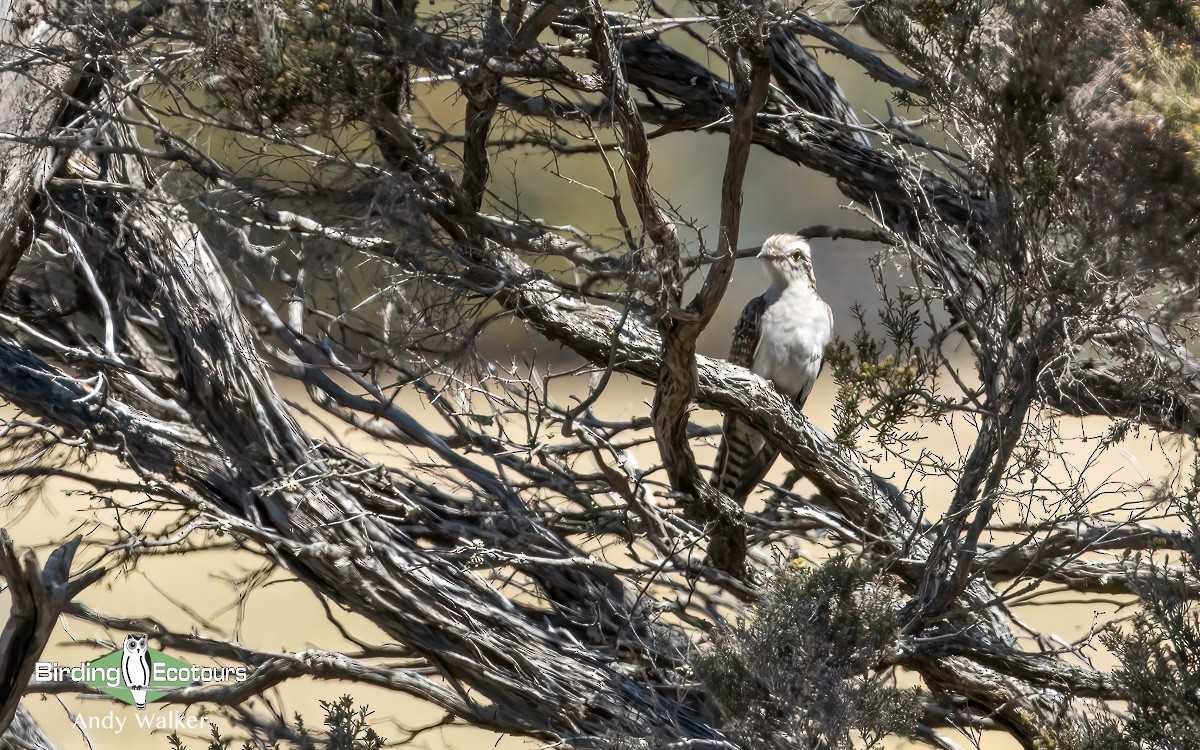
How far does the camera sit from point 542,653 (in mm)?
2943

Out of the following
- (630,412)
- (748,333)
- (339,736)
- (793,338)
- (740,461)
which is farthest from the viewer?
(630,412)

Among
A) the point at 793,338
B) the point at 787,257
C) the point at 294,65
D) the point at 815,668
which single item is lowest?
the point at 815,668

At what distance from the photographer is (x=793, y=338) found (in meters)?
4.55

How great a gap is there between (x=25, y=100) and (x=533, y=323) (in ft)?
5.37

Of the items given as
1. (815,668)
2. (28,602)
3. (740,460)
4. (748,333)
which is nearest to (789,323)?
(748,333)

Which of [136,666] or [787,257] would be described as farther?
[787,257]

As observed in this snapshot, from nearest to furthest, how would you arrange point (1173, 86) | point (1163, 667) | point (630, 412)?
point (1173, 86), point (1163, 667), point (630, 412)

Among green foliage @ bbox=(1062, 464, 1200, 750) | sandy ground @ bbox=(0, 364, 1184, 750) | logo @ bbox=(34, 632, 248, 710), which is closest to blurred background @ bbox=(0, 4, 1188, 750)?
sandy ground @ bbox=(0, 364, 1184, 750)

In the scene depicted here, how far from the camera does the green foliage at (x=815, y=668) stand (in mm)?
2240

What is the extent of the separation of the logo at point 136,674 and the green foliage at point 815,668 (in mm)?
1572

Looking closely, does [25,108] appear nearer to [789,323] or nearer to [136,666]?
[136,666]

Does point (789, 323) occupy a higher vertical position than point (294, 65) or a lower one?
higher

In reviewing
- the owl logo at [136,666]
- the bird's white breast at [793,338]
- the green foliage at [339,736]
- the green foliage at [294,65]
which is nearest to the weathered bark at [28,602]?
the owl logo at [136,666]

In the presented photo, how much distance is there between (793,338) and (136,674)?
289 centimetres
